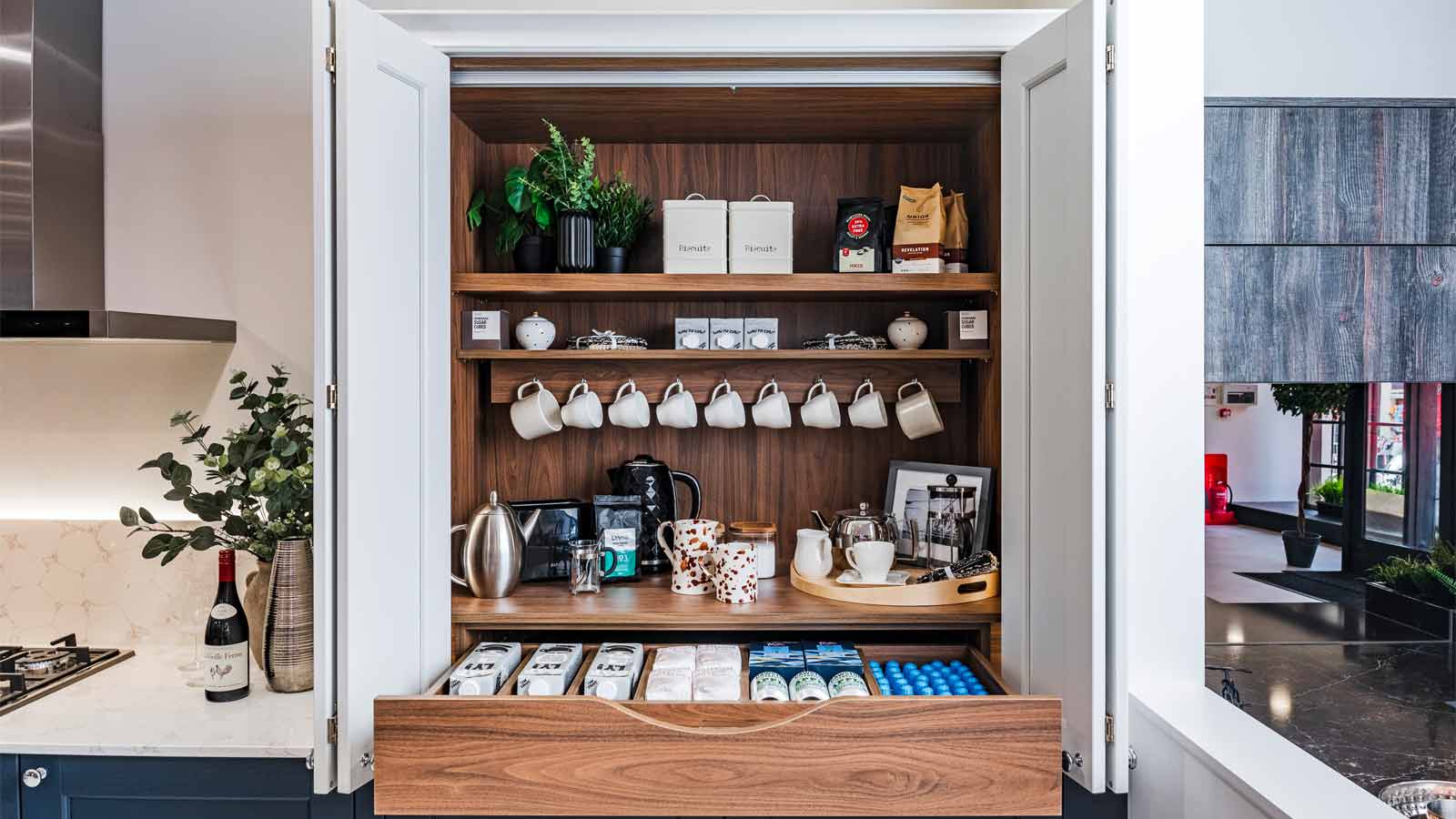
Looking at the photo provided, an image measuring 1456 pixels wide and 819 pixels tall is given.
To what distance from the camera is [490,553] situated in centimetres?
178

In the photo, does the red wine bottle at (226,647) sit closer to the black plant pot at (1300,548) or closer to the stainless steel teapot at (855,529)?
the stainless steel teapot at (855,529)

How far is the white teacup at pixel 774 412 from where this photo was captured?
197cm

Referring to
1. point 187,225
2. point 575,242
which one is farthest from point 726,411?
point 187,225

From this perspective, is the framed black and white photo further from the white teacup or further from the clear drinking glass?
the clear drinking glass

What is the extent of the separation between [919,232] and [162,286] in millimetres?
1714

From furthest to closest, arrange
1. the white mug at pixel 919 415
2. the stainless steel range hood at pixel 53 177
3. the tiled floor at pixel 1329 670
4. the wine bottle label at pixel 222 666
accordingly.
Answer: the white mug at pixel 919 415
the stainless steel range hood at pixel 53 177
the wine bottle label at pixel 222 666
the tiled floor at pixel 1329 670

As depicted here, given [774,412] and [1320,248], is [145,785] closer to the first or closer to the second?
[774,412]

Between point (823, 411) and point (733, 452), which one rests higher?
point (823, 411)

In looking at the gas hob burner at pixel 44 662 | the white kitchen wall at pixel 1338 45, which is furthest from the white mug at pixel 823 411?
the gas hob burner at pixel 44 662

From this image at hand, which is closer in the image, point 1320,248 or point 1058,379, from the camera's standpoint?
point 1058,379

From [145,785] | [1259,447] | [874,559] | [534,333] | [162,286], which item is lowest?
[145,785]

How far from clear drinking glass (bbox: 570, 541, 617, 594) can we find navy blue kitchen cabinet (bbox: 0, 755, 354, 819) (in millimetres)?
588

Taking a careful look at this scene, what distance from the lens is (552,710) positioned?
4.46 feet

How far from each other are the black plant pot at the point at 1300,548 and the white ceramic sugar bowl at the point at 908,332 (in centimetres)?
85
